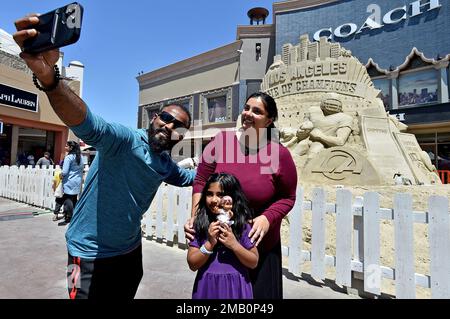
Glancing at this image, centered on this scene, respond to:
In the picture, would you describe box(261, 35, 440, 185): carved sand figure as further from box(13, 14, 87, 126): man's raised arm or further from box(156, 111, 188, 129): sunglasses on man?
box(13, 14, 87, 126): man's raised arm

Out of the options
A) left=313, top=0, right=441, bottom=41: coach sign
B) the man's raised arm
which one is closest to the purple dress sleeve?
the man's raised arm

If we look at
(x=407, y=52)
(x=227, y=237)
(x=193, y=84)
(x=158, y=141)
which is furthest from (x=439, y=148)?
(x=158, y=141)

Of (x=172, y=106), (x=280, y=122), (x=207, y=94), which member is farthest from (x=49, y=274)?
(x=207, y=94)

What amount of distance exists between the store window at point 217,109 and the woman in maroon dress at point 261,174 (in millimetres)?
21196

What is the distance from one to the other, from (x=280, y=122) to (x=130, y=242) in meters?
8.41

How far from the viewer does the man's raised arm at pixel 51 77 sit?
1051 mm

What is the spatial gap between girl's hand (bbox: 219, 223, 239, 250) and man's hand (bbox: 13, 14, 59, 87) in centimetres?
97

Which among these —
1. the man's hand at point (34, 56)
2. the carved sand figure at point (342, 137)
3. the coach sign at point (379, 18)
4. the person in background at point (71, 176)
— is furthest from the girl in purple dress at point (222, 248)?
the coach sign at point (379, 18)

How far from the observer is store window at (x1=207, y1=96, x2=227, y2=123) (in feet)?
75.9

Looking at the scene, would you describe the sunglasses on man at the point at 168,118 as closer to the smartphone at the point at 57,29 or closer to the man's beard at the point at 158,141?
the man's beard at the point at 158,141

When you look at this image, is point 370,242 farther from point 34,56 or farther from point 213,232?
point 34,56
